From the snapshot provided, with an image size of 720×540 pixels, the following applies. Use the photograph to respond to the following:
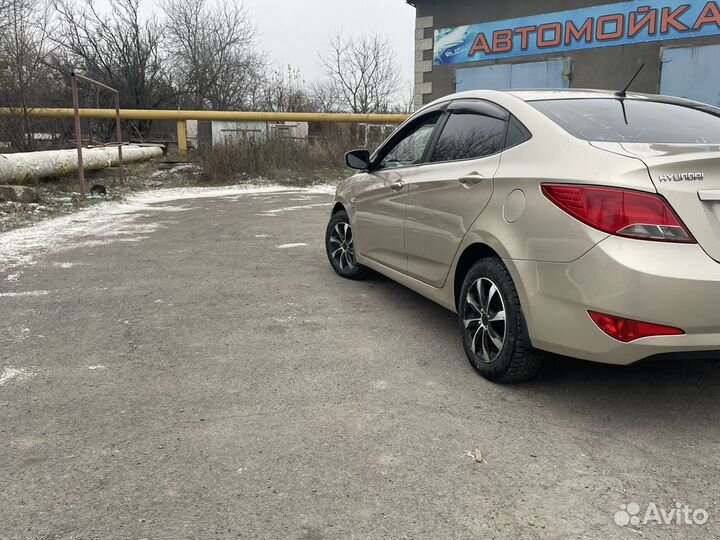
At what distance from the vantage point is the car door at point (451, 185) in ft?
11.5

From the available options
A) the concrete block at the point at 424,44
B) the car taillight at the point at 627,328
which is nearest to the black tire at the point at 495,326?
the car taillight at the point at 627,328

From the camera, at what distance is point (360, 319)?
4629mm

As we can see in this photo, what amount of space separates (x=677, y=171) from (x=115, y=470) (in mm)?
2748

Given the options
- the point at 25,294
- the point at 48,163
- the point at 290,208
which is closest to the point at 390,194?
the point at 25,294

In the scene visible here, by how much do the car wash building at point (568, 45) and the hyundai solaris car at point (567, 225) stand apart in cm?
927

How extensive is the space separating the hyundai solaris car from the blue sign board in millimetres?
10913

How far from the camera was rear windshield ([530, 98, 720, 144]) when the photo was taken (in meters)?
3.09

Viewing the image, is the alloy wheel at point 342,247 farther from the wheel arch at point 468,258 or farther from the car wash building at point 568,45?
the car wash building at point 568,45

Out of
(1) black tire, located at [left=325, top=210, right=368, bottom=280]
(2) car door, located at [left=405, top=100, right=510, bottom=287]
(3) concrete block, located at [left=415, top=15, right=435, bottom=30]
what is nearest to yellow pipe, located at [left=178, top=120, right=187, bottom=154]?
(3) concrete block, located at [left=415, top=15, right=435, bottom=30]

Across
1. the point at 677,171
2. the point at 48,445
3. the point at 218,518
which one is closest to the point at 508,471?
the point at 218,518

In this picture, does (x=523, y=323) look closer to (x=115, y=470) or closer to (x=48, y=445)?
(x=115, y=470)

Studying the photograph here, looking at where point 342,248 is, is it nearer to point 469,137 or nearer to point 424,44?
point 469,137

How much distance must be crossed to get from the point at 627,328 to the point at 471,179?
1289 mm

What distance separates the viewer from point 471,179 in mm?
3518
